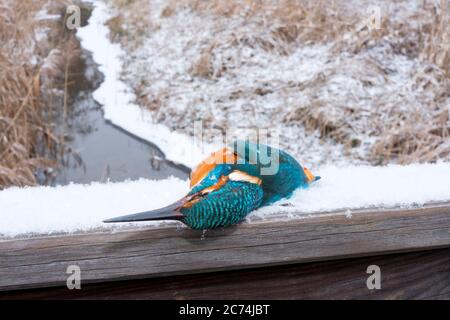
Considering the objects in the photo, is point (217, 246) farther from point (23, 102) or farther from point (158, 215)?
point (23, 102)

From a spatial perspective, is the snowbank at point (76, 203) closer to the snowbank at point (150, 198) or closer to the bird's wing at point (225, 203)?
the snowbank at point (150, 198)

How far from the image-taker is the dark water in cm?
430

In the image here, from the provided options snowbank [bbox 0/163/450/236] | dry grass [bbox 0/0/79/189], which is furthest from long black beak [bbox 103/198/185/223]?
dry grass [bbox 0/0/79/189]

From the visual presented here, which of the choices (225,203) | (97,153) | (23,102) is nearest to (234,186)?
(225,203)

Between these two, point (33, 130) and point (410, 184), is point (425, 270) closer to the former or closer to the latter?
point (410, 184)

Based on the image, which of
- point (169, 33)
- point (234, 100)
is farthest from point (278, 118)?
point (169, 33)

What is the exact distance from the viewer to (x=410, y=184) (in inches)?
43.3

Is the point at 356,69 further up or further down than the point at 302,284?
further up

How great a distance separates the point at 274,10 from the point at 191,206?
624cm

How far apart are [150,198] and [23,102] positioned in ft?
10.7

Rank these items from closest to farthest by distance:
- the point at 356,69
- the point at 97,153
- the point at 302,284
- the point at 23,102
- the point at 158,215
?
the point at 158,215 → the point at 302,284 → the point at 23,102 → the point at 97,153 → the point at 356,69

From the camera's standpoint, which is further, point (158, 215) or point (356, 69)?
point (356, 69)

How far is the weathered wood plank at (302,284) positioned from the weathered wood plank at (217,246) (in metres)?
0.04

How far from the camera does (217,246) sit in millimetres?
929
